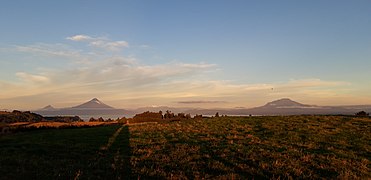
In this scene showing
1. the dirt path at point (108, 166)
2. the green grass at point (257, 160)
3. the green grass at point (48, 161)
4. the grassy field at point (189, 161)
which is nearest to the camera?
the dirt path at point (108, 166)

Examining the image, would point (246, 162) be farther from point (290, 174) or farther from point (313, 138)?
point (313, 138)

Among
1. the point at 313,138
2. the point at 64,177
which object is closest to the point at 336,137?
the point at 313,138

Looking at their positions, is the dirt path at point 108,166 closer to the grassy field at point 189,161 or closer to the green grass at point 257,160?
the grassy field at point 189,161

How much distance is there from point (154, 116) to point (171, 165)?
150 ft

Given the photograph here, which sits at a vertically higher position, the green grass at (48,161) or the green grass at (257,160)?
the green grass at (48,161)

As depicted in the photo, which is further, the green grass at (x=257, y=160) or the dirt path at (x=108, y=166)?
the green grass at (x=257, y=160)

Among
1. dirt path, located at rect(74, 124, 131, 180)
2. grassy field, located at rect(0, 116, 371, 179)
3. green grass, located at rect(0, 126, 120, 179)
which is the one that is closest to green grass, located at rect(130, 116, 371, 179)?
grassy field, located at rect(0, 116, 371, 179)

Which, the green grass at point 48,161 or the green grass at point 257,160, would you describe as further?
the green grass at point 257,160

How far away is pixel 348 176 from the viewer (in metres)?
13.7

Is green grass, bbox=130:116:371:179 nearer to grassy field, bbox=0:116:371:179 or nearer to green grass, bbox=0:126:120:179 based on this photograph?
grassy field, bbox=0:116:371:179

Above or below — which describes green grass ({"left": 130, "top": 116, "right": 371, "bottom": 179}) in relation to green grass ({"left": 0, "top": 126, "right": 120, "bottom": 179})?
below

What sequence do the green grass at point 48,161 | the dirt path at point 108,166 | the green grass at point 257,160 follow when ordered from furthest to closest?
the green grass at point 257,160, the green grass at point 48,161, the dirt path at point 108,166

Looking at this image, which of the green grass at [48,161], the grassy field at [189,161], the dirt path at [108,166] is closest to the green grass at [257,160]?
the grassy field at [189,161]

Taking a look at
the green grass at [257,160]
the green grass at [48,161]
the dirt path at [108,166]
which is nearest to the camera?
the dirt path at [108,166]
